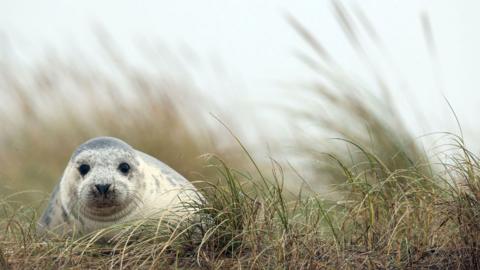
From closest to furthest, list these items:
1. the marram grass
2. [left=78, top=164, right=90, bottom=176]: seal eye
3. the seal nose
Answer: the marram grass < the seal nose < [left=78, top=164, right=90, bottom=176]: seal eye

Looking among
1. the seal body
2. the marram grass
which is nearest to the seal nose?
the seal body

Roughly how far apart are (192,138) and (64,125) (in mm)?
1356

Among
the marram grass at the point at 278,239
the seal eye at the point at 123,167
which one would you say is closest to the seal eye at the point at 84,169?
the seal eye at the point at 123,167

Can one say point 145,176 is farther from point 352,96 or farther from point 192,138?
point 192,138

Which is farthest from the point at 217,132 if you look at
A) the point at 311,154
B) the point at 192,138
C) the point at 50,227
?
the point at 50,227

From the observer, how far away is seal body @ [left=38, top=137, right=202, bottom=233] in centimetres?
474

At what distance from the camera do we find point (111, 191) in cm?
472

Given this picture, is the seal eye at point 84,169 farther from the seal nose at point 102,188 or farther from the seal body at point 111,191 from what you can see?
the seal nose at point 102,188

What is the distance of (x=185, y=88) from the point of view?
880cm

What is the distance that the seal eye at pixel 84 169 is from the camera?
4.87 metres

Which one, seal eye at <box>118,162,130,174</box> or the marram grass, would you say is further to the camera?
seal eye at <box>118,162,130,174</box>

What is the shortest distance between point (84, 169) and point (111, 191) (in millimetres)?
246

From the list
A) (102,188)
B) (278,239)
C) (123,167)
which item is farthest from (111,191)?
(278,239)

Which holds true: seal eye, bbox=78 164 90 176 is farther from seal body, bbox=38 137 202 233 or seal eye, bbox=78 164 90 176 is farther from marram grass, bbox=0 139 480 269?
marram grass, bbox=0 139 480 269
